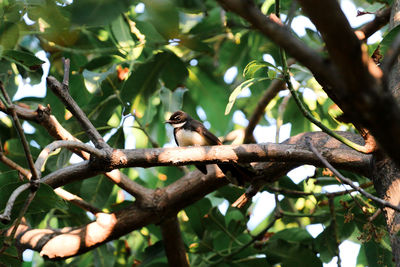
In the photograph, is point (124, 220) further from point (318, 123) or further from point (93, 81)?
point (318, 123)

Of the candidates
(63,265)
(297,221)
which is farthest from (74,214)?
(297,221)

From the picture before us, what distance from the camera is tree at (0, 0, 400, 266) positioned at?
118 centimetres

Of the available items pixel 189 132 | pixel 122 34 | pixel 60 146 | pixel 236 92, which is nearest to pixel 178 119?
pixel 189 132

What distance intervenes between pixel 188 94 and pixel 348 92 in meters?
4.88

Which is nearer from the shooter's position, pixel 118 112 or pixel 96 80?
pixel 96 80

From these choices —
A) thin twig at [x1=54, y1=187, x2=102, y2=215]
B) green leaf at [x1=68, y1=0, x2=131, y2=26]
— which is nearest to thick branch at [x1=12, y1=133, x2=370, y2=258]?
thin twig at [x1=54, y1=187, x2=102, y2=215]

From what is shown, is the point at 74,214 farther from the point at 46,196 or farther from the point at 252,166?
the point at 46,196

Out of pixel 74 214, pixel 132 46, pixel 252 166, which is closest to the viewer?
pixel 252 166

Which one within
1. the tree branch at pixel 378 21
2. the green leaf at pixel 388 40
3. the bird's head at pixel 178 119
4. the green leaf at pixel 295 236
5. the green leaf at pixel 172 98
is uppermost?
the green leaf at pixel 388 40

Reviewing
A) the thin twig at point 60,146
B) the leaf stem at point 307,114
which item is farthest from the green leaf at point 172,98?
the leaf stem at point 307,114

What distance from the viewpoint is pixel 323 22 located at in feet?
3.84

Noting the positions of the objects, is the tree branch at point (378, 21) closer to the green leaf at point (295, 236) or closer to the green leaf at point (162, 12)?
the green leaf at point (295, 236)

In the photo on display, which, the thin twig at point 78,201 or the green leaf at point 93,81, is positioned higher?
the green leaf at point 93,81

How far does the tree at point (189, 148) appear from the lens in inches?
46.3
